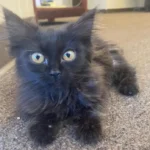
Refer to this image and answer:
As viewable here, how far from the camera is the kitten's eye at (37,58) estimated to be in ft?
2.34

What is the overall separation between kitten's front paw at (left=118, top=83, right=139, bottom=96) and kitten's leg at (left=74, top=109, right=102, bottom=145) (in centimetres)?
27

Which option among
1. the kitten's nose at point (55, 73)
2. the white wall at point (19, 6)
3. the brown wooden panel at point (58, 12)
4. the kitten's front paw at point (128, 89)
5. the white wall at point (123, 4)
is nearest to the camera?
the kitten's nose at point (55, 73)

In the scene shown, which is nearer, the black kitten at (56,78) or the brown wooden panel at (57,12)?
the black kitten at (56,78)

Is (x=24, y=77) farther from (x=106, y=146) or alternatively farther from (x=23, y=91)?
(x=106, y=146)

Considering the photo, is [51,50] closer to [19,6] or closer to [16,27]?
[16,27]

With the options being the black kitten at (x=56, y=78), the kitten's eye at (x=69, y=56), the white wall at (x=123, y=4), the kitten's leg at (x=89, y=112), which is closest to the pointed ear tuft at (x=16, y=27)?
the black kitten at (x=56, y=78)

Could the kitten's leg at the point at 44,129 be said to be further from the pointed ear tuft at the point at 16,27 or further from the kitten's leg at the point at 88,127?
the pointed ear tuft at the point at 16,27

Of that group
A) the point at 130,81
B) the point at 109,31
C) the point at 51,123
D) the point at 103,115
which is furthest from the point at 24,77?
the point at 109,31

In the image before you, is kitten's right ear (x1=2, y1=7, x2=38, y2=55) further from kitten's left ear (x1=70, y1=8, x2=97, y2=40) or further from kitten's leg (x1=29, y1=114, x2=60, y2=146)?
kitten's leg (x1=29, y1=114, x2=60, y2=146)

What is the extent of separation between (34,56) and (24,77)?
9cm

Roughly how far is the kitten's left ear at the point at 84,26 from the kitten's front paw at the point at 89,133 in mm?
261

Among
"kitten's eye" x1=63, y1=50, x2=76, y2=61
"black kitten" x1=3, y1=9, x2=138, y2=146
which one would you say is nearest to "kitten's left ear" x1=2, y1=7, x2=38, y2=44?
"black kitten" x1=3, y1=9, x2=138, y2=146

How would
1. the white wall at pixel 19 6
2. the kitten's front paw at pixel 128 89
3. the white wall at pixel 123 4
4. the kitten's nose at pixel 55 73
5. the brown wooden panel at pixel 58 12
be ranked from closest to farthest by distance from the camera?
the kitten's nose at pixel 55 73 < the kitten's front paw at pixel 128 89 < the white wall at pixel 19 6 < the brown wooden panel at pixel 58 12 < the white wall at pixel 123 4

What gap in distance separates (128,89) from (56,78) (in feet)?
1.33
